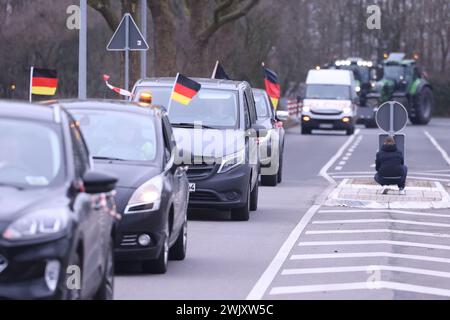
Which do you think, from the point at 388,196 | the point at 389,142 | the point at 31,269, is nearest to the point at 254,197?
the point at 388,196

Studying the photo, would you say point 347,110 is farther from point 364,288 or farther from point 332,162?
A: point 364,288

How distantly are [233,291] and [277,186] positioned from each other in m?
14.8

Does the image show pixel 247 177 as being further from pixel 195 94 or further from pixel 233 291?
pixel 233 291

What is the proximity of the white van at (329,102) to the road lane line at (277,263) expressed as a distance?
31447 mm

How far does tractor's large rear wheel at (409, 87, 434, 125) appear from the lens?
209 feet

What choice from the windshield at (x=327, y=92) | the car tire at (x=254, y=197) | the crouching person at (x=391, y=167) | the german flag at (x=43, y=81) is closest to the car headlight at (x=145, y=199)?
the car tire at (x=254, y=197)

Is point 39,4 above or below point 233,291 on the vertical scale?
above

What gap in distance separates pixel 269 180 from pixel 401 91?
37887mm

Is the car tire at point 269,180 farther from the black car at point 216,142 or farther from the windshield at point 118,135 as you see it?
the windshield at point 118,135

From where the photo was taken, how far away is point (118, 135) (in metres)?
13.2

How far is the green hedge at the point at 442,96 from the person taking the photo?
8319cm

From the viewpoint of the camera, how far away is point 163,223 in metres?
12.1

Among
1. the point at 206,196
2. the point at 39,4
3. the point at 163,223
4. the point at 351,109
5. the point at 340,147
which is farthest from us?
the point at 351,109
